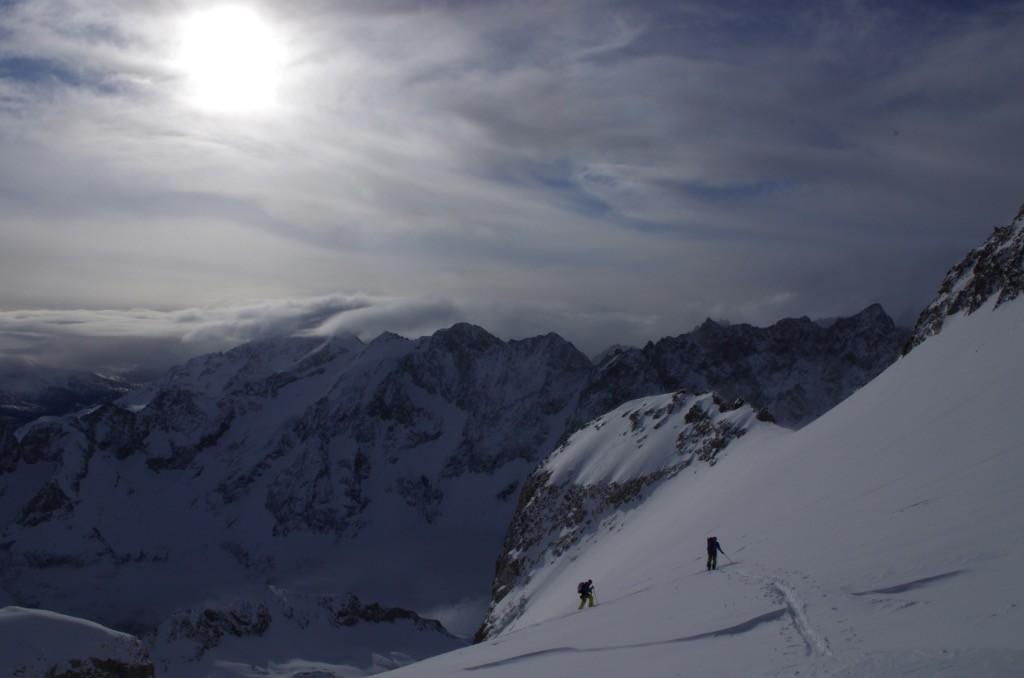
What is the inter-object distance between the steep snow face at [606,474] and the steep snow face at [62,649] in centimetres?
3822

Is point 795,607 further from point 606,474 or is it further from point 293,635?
point 293,635

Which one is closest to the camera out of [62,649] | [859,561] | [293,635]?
[859,561]

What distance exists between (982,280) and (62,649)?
5420 cm

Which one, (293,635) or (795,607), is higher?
(795,607)

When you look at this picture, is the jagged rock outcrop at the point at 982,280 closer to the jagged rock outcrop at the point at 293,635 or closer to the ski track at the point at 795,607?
the ski track at the point at 795,607

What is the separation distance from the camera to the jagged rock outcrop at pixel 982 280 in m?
43.8

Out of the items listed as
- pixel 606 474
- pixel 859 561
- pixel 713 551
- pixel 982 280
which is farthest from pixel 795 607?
pixel 606 474

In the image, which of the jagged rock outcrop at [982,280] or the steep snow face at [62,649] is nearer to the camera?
the steep snow face at [62,649]

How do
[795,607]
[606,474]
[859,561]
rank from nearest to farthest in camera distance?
[795,607] < [859,561] < [606,474]

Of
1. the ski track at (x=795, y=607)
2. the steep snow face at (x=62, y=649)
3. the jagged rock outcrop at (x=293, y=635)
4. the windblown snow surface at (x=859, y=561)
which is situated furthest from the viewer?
the jagged rock outcrop at (x=293, y=635)

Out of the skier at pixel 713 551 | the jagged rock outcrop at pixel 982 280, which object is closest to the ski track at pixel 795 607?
the skier at pixel 713 551

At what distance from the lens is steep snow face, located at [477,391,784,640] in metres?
69.9

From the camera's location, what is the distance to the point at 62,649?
2642cm

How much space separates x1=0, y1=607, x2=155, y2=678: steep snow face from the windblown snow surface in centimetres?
1050
